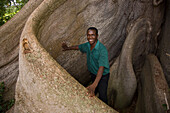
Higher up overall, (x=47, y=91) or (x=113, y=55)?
(x=47, y=91)

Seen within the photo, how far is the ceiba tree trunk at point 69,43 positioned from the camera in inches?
58.2

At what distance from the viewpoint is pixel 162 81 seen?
2.46 meters

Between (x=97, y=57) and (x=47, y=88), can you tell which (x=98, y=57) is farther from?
(x=47, y=88)

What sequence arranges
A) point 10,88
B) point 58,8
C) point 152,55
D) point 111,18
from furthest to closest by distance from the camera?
point 152,55, point 111,18, point 10,88, point 58,8

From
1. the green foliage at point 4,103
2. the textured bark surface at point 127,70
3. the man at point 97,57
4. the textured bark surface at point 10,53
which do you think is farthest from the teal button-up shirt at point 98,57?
the green foliage at point 4,103

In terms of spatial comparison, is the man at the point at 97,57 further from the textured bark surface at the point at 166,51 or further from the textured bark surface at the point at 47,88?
the textured bark surface at the point at 166,51

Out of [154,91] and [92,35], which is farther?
[154,91]

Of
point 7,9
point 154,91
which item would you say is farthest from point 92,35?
point 7,9

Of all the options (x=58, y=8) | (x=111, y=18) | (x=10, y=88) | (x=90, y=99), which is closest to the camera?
(x=90, y=99)

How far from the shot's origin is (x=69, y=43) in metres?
2.69

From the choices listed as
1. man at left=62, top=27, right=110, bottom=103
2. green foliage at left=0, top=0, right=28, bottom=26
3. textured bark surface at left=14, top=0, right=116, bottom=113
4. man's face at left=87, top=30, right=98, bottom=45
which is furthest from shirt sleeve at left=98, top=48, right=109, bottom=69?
green foliage at left=0, top=0, right=28, bottom=26

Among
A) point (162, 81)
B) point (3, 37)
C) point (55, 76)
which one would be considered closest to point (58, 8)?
point (3, 37)

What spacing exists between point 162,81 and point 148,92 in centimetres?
31

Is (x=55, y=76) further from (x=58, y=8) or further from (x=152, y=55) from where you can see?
(x=152, y=55)
